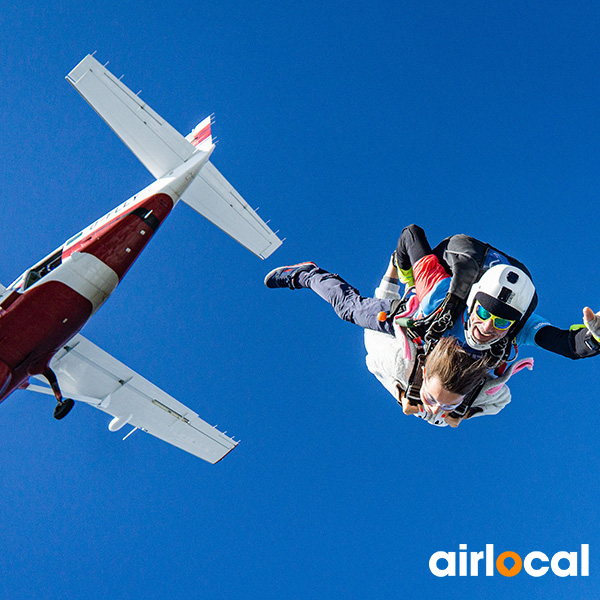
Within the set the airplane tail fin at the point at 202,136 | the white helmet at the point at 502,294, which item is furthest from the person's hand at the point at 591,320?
the airplane tail fin at the point at 202,136

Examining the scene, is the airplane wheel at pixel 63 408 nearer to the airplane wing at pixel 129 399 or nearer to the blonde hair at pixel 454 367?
the airplane wing at pixel 129 399

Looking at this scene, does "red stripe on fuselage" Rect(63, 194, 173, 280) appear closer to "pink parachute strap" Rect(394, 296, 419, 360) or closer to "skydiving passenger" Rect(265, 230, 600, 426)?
"skydiving passenger" Rect(265, 230, 600, 426)

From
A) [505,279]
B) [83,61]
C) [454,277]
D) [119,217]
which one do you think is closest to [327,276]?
[454,277]

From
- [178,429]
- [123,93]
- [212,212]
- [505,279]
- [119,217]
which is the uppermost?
[123,93]

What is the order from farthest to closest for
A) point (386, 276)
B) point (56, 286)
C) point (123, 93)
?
point (123, 93), point (56, 286), point (386, 276)

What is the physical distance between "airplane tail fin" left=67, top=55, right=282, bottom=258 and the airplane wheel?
18.9 feet

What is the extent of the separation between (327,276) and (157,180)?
882 cm

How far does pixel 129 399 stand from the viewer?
1778cm

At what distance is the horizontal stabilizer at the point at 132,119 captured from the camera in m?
13.7

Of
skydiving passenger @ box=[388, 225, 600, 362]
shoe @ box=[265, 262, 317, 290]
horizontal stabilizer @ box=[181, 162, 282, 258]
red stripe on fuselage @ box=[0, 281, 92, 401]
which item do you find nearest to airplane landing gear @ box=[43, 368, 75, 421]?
red stripe on fuselage @ box=[0, 281, 92, 401]

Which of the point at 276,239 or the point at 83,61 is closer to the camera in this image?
the point at 83,61

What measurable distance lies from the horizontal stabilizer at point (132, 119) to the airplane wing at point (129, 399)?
19.3 feet

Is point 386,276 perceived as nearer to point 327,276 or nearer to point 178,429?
point 327,276

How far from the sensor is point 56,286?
42.5 feet
